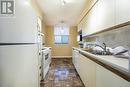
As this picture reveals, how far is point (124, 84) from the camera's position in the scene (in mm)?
1145

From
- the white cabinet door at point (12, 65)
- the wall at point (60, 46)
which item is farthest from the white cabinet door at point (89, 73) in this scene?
the wall at point (60, 46)

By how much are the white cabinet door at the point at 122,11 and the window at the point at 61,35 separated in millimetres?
8368

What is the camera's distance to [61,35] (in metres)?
10.5

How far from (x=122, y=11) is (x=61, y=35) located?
8.56 metres

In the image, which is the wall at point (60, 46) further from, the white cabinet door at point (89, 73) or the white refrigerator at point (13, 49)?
the white refrigerator at point (13, 49)

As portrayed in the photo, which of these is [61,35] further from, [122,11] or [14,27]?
[14,27]

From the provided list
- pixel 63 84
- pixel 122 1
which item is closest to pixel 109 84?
pixel 122 1


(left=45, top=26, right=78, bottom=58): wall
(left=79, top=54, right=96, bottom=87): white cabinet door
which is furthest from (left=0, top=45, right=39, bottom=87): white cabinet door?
(left=45, top=26, right=78, bottom=58): wall

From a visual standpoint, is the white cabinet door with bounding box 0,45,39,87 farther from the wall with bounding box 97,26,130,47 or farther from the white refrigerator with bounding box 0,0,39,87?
the wall with bounding box 97,26,130,47

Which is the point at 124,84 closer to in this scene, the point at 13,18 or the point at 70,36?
the point at 13,18

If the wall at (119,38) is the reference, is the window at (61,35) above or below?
above

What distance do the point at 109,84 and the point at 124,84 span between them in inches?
14.7

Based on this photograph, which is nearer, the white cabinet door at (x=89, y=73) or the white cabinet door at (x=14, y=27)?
the white cabinet door at (x=14, y=27)

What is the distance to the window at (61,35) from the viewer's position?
10.5 metres
